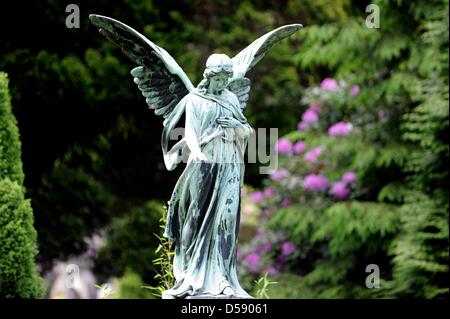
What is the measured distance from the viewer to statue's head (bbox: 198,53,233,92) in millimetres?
9234

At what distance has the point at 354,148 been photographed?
55.4 feet

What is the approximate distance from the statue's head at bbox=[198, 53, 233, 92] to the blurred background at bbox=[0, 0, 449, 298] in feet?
20.2

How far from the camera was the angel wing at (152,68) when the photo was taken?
31.1ft

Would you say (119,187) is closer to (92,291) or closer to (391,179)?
(92,291)

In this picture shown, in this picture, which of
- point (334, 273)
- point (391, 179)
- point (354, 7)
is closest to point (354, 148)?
point (391, 179)

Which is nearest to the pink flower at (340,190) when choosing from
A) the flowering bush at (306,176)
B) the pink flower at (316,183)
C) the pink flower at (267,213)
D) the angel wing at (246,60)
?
the flowering bush at (306,176)

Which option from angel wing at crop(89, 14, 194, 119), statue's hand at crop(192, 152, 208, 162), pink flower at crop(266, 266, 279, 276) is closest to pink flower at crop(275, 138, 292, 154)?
pink flower at crop(266, 266, 279, 276)

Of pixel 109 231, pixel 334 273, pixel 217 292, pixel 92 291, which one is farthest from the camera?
pixel 92 291

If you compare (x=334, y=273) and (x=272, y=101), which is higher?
(x=272, y=101)

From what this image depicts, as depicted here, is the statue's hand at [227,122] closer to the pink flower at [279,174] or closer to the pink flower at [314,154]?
the pink flower at [314,154]

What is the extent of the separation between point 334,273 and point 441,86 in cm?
323

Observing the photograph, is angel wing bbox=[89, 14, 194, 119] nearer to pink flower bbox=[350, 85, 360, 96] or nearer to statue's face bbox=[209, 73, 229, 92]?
statue's face bbox=[209, 73, 229, 92]

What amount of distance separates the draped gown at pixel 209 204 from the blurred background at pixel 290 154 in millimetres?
6099

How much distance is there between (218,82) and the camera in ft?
30.7
